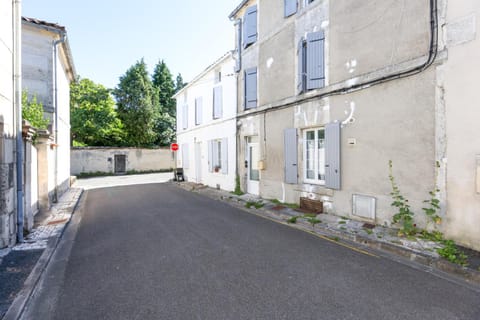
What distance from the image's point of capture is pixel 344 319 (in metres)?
2.62

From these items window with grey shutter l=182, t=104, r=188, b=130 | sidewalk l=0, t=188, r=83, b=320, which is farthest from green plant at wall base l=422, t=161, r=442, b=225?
window with grey shutter l=182, t=104, r=188, b=130

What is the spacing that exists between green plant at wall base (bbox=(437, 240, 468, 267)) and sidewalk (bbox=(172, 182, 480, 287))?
0.07 m

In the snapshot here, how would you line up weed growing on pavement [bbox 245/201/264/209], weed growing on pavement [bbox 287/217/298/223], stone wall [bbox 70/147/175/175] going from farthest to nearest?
stone wall [bbox 70/147/175/175] → weed growing on pavement [bbox 245/201/264/209] → weed growing on pavement [bbox 287/217/298/223]

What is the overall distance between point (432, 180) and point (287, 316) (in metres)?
3.87

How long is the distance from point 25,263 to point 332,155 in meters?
6.40

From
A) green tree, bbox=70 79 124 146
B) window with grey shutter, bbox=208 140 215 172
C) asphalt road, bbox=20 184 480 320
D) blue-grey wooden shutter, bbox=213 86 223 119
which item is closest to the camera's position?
asphalt road, bbox=20 184 480 320

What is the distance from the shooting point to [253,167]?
10000mm

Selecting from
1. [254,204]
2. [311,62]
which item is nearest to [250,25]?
[311,62]

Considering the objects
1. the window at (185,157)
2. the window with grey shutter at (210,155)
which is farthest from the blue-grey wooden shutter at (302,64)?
the window at (185,157)

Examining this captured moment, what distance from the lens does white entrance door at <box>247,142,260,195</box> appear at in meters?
9.70

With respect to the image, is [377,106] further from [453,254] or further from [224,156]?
[224,156]

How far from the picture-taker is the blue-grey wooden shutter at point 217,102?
38.9 feet

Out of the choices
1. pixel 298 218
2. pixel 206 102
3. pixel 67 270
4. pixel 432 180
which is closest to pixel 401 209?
pixel 432 180

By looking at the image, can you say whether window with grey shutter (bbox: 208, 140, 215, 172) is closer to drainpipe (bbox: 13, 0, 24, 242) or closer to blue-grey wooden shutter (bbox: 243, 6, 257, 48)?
blue-grey wooden shutter (bbox: 243, 6, 257, 48)
